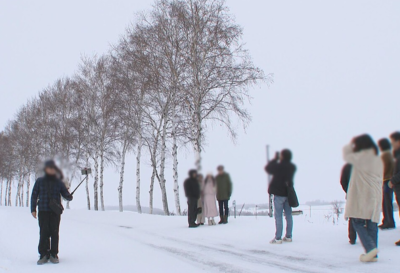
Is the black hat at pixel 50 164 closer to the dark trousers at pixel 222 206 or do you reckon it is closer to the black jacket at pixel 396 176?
the black jacket at pixel 396 176

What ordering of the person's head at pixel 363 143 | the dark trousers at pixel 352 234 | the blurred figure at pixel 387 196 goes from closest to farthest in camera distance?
the person's head at pixel 363 143 → the blurred figure at pixel 387 196 → the dark trousers at pixel 352 234

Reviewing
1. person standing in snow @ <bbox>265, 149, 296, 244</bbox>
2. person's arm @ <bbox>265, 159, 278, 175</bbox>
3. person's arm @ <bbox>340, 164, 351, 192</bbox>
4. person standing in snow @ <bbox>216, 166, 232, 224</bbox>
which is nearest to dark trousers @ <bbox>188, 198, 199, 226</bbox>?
person standing in snow @ <bbox>216, 166, 232, 224</bbox>

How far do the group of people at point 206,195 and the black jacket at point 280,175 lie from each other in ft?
12.3

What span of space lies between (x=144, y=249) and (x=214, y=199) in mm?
4709

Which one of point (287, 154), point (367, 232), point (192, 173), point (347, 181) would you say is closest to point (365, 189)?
point (367, 232)

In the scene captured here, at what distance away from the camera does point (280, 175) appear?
844 cm

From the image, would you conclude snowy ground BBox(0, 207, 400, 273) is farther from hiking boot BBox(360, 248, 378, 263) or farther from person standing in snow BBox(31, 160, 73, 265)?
person standing in snow BBox(31, 160, 73, 265)

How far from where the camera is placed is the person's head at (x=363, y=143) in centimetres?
581

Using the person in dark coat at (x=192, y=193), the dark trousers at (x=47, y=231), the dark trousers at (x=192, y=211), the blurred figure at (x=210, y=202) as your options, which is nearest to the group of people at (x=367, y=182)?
the dark trousers at (x=47, y=231)

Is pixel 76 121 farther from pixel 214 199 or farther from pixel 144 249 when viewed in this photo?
pixel 144 249

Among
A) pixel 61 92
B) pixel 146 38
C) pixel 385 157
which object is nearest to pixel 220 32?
pixel 146 38

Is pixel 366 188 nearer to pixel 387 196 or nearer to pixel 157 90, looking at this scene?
pixel 387 196

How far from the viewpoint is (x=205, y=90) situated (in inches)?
816

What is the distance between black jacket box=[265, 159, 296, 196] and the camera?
8.20 m
